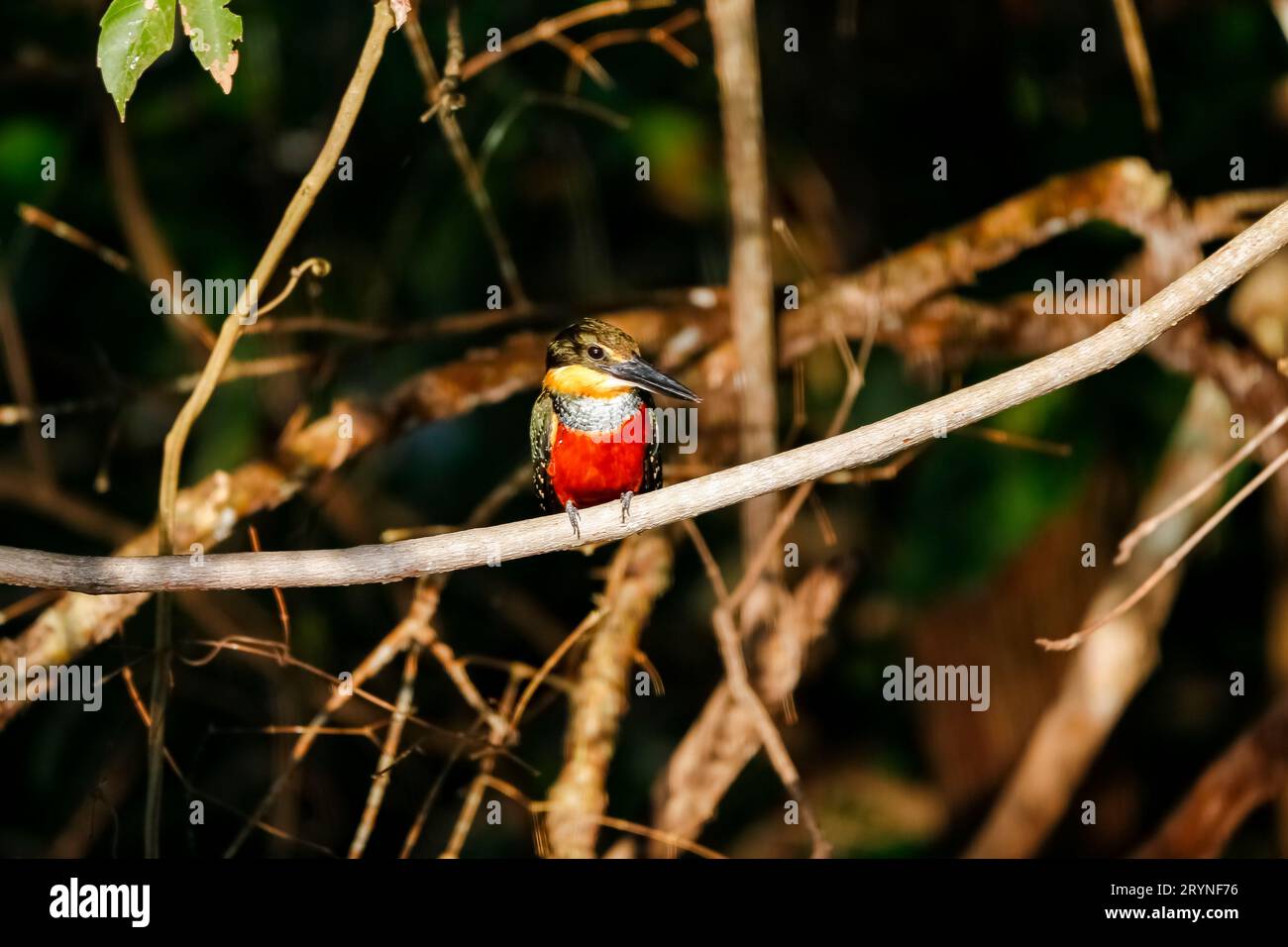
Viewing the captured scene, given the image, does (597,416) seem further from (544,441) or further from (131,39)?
(131,39)

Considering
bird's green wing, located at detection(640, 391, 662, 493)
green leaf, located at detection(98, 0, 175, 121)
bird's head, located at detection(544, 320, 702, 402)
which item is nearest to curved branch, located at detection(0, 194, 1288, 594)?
green leaf, located at detection(98, 0, 175, 121)

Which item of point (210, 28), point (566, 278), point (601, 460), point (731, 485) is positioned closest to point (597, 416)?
point (601, 460)

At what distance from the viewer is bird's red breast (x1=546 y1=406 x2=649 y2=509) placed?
3.20 metres

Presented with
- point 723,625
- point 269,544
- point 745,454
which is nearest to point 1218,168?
point 745,454

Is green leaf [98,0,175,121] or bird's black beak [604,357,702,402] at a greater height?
green leaf [98,0,175,121]

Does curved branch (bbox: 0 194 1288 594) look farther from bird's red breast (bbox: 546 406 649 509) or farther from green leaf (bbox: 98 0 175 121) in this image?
bird's red breast (bbox: 546 406 649 509)

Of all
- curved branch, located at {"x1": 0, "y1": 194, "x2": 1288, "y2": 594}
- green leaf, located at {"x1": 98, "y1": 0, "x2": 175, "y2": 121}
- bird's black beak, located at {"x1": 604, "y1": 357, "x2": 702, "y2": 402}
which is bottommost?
curved branch, located at {"x1": 0, "y1": 194, "x2": 1288, "y2": 594}

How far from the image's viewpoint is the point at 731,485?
7.38ft

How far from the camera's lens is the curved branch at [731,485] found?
87.5 inches

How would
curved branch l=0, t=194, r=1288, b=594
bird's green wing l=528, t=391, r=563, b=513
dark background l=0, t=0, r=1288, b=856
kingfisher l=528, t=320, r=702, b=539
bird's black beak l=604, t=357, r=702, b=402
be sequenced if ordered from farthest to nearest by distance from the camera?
dark background l=0, t=0, r=1288, b=856, bird's green wing l=528, t=391, r=563, b=513, kingfisher l=528, t=320, r=702, b=539, bird's black beak l=604, t=357, r=702, b=402, curved branch l=0, t=194, r=1288, b=594

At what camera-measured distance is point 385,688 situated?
4977 mm

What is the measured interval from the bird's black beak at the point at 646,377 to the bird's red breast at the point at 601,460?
0.14 m

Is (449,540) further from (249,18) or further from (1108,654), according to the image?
(249,18)

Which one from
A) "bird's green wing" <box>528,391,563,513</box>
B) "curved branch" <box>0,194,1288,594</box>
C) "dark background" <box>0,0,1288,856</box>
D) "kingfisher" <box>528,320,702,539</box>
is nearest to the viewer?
"curved branch" <box>0,194,1288,594</box>
